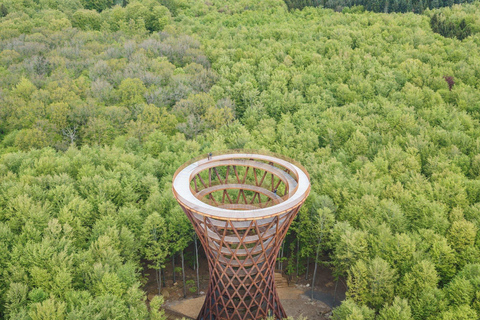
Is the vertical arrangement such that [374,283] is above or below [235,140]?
below

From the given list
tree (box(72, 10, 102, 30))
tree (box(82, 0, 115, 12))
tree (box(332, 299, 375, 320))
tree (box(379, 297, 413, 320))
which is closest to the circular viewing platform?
tree (box(332, 299, 375, 320))

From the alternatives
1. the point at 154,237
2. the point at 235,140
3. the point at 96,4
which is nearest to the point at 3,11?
the point at 96,4

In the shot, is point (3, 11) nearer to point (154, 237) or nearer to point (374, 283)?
point (154, 237)

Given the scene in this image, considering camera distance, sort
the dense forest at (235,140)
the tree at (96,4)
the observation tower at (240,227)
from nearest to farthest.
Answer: the observation tower at (240,227)
the dense forest at (235,140)
the tree at (96,4)

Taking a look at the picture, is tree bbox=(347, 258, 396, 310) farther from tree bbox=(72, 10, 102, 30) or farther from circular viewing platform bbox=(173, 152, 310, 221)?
tree bbox=(72, 10, 102, 30)

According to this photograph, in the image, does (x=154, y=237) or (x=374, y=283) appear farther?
(x=154, y=237)

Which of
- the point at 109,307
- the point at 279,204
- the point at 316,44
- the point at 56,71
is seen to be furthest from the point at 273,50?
the point at 109,307

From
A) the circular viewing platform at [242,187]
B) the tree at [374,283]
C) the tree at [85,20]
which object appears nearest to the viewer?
the circular viewing platform at [242,187]

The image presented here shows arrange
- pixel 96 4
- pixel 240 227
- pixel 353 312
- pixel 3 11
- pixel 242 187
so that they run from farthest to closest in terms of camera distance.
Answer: pixel 96 4 < pixel 3 11 < pixel 242 187 < pixel 240 227 < pixel 353 312

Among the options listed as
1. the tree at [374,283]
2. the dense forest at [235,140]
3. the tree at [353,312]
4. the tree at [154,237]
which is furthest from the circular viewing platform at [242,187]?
the tree at [353,312]

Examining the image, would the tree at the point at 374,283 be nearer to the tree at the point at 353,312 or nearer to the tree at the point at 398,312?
the tree at the point at 353,312
